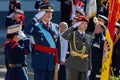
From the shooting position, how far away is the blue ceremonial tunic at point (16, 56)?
29.8ft

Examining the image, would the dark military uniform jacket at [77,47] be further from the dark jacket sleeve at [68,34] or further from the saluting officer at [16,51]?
the saluting officer at [16,51]

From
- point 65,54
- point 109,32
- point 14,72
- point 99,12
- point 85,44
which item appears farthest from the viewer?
point 99,12

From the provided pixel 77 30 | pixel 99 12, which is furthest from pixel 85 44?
pixel 99 12

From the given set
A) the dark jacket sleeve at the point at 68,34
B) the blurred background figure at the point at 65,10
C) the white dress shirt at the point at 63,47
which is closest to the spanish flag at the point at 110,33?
the dark jacket sleeve at the point at 68,34

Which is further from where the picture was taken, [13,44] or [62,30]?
[62,30]

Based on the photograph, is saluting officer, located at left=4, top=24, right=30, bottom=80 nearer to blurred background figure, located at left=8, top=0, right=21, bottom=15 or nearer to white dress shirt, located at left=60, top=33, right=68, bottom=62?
white dress shirt, located at left=60, top=33, right=68, bottom=62

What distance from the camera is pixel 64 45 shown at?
35.3ft

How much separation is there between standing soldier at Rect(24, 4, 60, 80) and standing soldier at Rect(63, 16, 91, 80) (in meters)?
0.28

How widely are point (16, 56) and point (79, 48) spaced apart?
50.6 inches

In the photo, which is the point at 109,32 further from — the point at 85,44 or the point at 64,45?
the point at 64,45

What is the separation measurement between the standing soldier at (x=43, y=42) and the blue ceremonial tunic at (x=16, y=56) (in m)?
0.52

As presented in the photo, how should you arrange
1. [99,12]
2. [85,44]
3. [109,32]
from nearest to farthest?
1. [109,32]
2. [85,44]
3. [99,12]

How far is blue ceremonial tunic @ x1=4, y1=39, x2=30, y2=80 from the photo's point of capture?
358 inches

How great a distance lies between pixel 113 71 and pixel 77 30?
1.05 m
